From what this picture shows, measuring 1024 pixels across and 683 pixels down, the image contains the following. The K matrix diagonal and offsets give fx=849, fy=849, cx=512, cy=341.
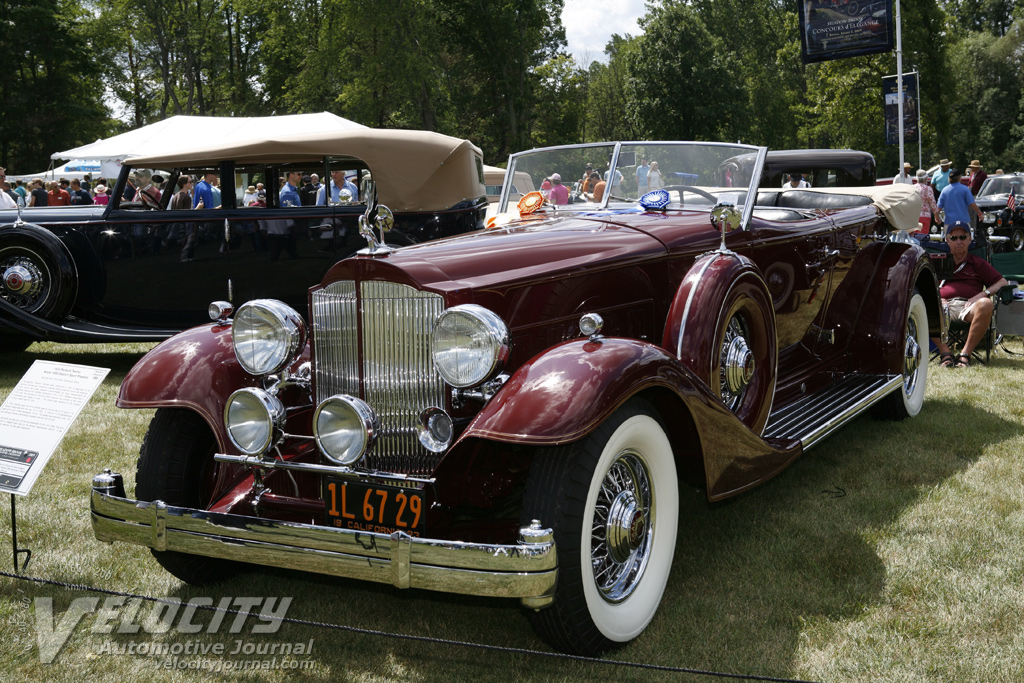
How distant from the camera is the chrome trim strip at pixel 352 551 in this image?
7.72 feet

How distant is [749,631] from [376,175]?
231 inches

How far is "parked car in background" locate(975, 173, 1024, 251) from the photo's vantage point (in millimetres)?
15398

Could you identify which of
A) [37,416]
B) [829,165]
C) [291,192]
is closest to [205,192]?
[291,192]

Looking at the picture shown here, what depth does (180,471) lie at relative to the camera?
128 inches

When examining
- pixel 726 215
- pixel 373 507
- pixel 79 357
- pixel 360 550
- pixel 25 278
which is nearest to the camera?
pixel 360 550

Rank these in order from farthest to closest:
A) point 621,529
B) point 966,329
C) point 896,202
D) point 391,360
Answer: point 966,329 → point 896,202 → point 391,360 → point 621,529

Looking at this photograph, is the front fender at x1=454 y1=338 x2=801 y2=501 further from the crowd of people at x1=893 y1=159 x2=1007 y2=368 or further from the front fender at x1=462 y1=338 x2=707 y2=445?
the crowd of people at x1=893 y1=159 x2=1007 y2=368

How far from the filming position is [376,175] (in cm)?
782

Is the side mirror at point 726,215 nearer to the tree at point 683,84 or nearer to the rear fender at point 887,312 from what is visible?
the rear fender at point 887,312

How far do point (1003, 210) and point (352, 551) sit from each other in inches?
662

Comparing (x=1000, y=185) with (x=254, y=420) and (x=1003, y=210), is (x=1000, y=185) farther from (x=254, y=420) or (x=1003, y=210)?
(x=254, y=420)

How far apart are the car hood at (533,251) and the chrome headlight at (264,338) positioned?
237 mm

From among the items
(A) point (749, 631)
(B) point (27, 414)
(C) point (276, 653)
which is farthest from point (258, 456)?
(A) point (749, 631)

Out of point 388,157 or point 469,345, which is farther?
point 388,157
